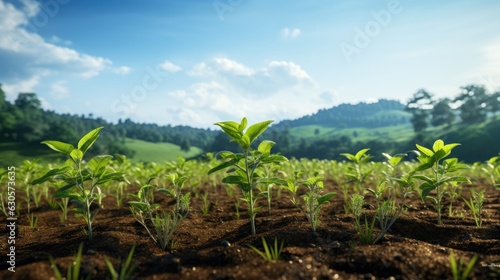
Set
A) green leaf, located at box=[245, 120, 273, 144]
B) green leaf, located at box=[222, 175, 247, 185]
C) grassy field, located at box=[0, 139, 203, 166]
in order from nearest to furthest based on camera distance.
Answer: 1. green leaf, located at box=[245, 120, 273, 144]
2. green leaf, located at box=[222, 175, 247, 185]
3. grassy field, located at box=[0, 139, 203, 166]

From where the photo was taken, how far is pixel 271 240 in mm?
3209

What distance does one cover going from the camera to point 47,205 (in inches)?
261

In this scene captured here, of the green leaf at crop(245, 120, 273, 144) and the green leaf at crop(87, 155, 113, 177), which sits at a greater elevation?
the green leaf at crop(245, 120, 273, 144)

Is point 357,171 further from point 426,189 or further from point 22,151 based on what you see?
point 22,151

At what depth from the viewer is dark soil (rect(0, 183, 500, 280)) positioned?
7.98ft

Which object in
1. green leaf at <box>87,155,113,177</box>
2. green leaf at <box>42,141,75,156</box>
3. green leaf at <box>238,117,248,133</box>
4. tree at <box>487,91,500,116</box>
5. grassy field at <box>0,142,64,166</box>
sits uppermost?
Answer: tree at <box>487,91,500,116</box>

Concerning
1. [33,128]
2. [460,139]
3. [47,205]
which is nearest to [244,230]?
[47,205]

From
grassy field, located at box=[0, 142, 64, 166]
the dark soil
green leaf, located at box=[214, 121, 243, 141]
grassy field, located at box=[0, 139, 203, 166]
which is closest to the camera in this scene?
the dark soil

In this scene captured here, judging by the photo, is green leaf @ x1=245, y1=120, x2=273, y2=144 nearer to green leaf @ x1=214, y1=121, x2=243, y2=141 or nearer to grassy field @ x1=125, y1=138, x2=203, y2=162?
green leaf @ x1=214, y1=121, x2=243, y2=141

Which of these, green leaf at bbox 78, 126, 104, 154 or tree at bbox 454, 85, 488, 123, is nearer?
green leaf at bbox 78, 126, 104, 154

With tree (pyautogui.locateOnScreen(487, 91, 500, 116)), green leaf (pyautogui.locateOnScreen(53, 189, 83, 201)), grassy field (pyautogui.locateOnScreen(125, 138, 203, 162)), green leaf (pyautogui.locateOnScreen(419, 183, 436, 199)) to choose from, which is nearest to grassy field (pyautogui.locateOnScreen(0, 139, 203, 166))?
grassy field (pyautogui.locateOnScreen(125, 138, 203, 162))

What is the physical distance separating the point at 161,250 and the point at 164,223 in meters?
0.29

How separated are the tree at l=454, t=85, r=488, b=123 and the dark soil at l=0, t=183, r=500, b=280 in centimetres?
9345

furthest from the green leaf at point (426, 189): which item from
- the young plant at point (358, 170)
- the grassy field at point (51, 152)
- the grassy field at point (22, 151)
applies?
the grassy field at point (22, 151)
